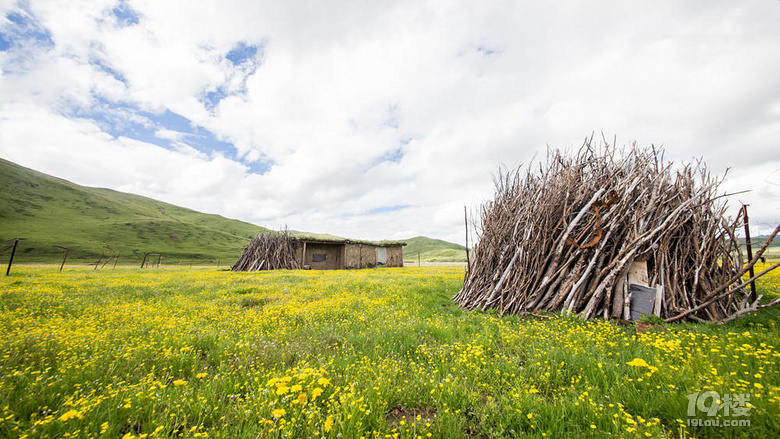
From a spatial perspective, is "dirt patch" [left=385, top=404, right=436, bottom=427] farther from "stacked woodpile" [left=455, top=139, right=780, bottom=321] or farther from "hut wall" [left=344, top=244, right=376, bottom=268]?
"hut wall" [left=344, top=244, right=376, bottom=268]

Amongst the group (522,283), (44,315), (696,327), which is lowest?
(44,315)

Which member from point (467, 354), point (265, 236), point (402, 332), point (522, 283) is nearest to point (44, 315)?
point (402, 332)

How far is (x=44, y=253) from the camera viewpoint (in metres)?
53.6

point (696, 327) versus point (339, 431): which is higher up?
point (696, 327)

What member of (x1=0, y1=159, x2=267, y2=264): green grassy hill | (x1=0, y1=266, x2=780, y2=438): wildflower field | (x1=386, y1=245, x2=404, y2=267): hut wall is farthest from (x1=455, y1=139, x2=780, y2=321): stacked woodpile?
(x1=0, y1=159, x2=267, y2=264): green grassy hill

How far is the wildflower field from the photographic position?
7.66 ft

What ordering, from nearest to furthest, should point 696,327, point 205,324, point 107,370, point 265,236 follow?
point 107,370 → point 696,327 → point 205,324 → point 265,236

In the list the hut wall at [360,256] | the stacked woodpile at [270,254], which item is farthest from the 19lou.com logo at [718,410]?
the hut wall at [360,256]

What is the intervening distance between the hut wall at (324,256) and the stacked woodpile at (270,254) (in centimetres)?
142

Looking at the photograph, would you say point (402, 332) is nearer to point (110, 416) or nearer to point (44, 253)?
point (110, 416)

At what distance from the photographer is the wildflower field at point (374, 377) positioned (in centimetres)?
233

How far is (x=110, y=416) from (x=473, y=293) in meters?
7.18

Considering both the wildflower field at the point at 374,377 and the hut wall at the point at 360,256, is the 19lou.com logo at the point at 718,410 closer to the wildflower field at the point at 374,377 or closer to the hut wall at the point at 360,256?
the wildflower field at the point at 374,377

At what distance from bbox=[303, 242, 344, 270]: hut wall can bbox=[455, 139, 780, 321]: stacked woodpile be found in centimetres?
2099
